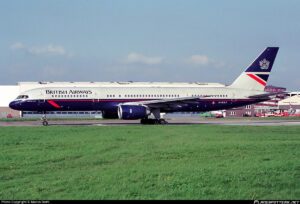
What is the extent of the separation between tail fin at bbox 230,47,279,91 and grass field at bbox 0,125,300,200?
26951 millimetres

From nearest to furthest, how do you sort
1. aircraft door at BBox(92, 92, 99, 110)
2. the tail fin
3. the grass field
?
the grass field
aircraft door at BBox(92, 92, 99, 110)
the tail fin

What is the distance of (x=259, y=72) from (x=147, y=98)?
13.7 metres

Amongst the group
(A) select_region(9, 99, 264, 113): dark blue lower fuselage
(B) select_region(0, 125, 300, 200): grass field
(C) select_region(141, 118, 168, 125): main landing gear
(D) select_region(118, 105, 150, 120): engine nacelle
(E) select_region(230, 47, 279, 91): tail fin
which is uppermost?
(E) select_region(230, 47, 279, 91): tail fin

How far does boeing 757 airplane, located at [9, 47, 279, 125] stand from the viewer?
124 feet

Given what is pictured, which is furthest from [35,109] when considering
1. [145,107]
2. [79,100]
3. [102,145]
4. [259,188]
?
[259,188]

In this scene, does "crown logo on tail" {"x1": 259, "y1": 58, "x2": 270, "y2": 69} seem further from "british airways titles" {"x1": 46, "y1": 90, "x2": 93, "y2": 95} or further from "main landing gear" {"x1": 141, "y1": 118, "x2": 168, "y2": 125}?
"british airways titles" {"x1": 46, "y1": 90, "x2": 93, "y2": 95}

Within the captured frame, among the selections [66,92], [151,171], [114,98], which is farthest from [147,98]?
[151,171]

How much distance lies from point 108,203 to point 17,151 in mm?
9040

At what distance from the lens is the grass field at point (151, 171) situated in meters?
8.82

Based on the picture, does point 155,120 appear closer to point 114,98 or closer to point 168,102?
point 168,102

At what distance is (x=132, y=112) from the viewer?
36.1 meters

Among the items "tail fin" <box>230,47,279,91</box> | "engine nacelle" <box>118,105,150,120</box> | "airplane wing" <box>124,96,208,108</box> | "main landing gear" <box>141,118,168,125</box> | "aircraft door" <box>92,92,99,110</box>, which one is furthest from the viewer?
"tail fin" <box>230,47,279,91</box>

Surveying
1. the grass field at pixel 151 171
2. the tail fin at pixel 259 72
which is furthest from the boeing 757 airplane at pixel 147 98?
the grass field at pixel 151 171

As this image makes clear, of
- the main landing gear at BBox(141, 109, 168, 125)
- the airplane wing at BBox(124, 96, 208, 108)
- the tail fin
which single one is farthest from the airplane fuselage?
the tail fin
